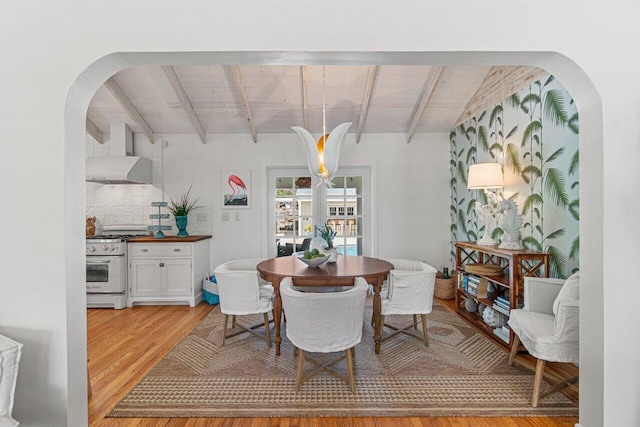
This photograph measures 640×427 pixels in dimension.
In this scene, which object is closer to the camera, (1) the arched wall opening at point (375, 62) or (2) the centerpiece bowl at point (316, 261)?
(1) the arched wall opening at point (375, 62)

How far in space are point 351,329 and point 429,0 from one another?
1.84 m

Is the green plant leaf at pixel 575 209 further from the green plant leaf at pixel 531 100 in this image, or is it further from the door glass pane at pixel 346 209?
the door glass pane at pixel 346 209

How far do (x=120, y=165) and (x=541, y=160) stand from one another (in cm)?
472

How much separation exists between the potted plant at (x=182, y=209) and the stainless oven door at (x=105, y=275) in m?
0.83

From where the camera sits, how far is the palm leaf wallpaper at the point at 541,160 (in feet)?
8.93

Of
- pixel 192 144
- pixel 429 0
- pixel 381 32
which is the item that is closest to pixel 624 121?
pixel 429 0

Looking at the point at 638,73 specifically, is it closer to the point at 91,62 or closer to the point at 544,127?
the point at 544,127

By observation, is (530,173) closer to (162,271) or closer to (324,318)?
(324,318)

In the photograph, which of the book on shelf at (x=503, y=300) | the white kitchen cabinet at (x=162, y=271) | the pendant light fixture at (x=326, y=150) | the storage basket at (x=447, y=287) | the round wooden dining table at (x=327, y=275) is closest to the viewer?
the round wooden dining table at (x=327, y=275)

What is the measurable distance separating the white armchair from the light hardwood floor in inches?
30.0

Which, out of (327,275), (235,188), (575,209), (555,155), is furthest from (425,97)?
(235,188)

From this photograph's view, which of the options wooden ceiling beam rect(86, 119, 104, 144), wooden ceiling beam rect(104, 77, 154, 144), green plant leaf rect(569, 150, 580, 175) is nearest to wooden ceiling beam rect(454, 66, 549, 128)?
green plant leaf rect(569, 150, 580, 175)

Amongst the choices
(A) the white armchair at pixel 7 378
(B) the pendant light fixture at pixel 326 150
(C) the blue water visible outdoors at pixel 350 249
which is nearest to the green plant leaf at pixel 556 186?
(B) the pendant light fixture at pixel 326 150

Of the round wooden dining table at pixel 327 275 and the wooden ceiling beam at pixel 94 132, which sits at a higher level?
the wooden ceiling beam at pixel 94 132
